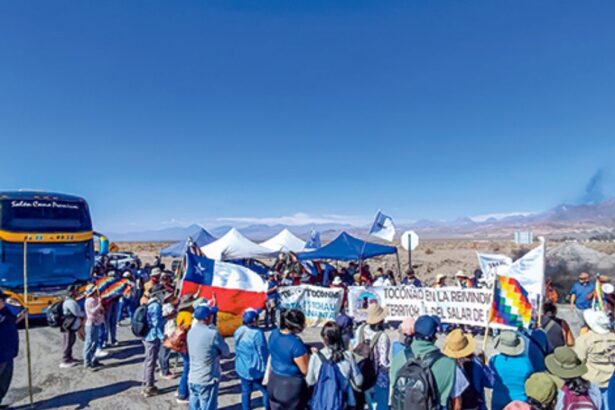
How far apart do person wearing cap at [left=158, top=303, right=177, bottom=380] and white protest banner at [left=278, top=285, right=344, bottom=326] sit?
14.3 feet

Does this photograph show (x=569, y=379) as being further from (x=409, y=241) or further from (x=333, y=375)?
(x=409, y=241)

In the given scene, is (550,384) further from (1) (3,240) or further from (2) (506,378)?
(1) (3,240)

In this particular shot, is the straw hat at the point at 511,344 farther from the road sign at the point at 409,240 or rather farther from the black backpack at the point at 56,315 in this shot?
the road sign at the point at 409,240

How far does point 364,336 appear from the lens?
4695 millimetres

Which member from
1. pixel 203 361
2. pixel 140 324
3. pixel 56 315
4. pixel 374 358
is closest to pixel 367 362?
pixel 374 358

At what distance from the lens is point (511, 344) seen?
149 inches

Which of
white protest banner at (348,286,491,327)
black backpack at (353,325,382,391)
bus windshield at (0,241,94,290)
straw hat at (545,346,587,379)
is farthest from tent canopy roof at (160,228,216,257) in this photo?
straw hat at (545,346,587,379)

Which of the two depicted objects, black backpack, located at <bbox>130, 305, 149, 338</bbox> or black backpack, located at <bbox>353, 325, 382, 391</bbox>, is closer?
black backpack, located at <bbox>353, 325, 382, 391</bbox>

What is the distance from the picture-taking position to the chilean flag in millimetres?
8820

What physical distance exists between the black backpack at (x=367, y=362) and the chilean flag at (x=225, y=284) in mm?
5193

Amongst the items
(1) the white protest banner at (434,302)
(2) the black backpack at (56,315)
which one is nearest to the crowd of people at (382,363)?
(2) the black backpack at (56,315)

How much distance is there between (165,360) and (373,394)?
4.34 m

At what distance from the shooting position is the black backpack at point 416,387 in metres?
3.16

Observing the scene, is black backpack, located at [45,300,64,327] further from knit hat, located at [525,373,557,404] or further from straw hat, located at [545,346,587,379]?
straw hat, located at [545,346,587,379]
